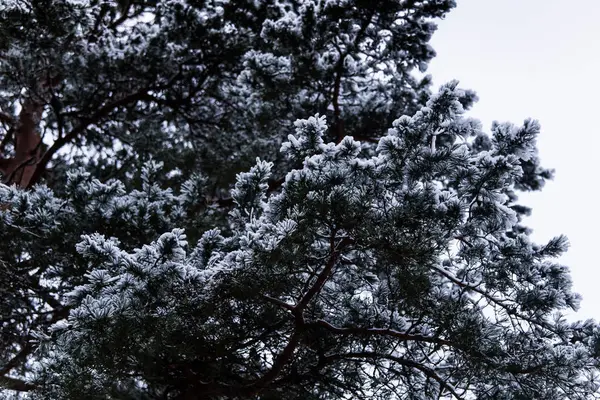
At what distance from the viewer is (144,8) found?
30.0 ft

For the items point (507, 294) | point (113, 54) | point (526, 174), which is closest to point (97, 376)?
point (507, 294)

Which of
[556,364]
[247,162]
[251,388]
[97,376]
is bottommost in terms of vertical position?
[97,376]

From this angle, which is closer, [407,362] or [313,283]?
[407,362]

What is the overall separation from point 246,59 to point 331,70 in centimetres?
91

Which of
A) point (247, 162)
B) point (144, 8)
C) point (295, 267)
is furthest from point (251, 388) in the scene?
point (144, 8)

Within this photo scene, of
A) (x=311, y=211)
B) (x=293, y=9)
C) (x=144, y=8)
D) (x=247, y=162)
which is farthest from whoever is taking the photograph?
(x=144, y=8)

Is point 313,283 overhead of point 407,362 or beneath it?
overhead

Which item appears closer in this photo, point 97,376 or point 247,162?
point 97,376

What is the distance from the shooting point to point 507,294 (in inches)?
171

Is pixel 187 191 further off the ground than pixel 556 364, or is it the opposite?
pixel 187 191

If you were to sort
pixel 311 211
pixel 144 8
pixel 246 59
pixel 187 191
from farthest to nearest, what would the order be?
pixel 144 8 → pixel 246 59 → pixel 187 191 → pixel 311 211

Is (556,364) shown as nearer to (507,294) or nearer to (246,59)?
(507,294)

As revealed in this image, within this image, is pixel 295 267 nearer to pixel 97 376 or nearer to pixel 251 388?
pixel 251 388

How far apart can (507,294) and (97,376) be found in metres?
2.70
